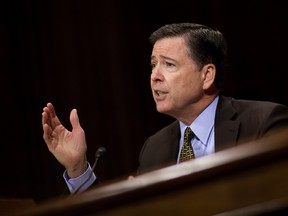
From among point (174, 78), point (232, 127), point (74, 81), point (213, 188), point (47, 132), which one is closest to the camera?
point (213, 188)

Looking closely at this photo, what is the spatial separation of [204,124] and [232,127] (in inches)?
6.8

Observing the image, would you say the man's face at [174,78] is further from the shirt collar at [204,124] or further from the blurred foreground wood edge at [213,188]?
the blurred foreground wood edge at [213,188]

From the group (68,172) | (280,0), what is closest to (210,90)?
(68,172)

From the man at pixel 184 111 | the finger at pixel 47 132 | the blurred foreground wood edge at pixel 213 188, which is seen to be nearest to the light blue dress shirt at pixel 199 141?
the man at pixel 184 111

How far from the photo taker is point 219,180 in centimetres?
60

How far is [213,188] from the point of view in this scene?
61 centimetres

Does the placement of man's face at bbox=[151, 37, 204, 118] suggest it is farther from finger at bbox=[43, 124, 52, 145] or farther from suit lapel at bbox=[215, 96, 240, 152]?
finger at bbox=[43, 124, 52, 145]

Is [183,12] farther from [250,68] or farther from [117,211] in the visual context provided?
[117,211]

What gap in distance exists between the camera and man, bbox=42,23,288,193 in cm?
184

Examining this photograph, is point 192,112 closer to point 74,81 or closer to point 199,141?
point 199,141

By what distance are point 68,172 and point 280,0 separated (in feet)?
4.58

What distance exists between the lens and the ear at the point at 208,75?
2.08 meters

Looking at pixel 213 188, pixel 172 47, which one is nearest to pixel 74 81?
pixel 172 47

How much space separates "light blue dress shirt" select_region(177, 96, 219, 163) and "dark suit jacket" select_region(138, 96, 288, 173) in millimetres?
39
